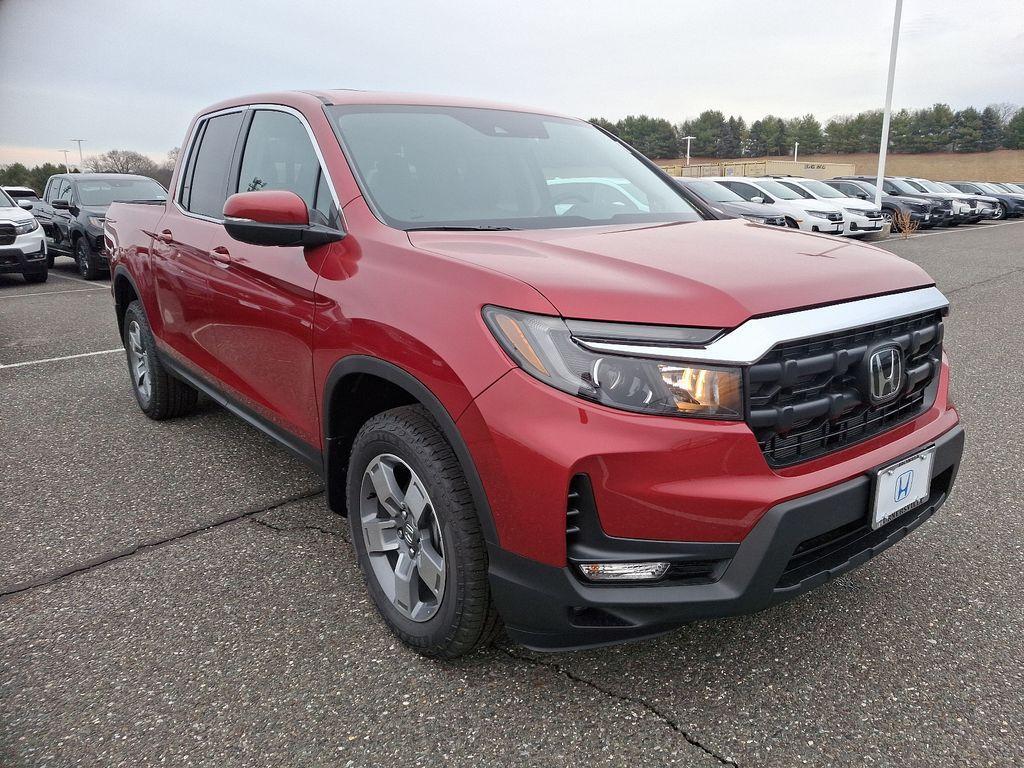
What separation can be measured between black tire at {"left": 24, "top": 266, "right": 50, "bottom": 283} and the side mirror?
11.5m

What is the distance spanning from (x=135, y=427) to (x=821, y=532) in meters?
4.16

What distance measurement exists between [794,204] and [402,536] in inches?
640

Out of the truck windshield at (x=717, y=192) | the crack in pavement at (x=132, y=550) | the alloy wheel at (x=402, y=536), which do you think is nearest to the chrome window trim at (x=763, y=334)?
the alloy wheel at (x=402, y=536)

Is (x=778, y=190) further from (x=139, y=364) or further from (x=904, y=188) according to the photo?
(x=139, y=364)

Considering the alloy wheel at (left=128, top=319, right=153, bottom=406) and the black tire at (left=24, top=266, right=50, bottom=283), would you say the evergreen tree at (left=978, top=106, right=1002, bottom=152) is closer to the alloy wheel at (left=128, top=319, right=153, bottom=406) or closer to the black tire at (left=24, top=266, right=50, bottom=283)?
the black tire at (left=24, top=266, right=50, bottom=283)

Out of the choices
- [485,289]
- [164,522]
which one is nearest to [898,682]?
[485,289]

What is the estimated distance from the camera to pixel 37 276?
1222 centimetres

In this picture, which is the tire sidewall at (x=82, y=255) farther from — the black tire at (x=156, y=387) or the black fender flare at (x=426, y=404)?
the black fender flare at (x=426, y=404)

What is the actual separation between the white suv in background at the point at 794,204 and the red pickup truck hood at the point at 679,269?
14585 millimetres

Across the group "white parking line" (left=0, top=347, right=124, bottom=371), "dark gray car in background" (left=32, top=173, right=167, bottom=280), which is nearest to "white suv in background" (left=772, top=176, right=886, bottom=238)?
"dark gray car in background" (left=32, top=173, right=167, bottom=280)

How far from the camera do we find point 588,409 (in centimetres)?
175

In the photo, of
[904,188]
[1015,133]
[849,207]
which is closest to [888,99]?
[904,188]

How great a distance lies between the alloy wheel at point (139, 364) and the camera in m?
4.61

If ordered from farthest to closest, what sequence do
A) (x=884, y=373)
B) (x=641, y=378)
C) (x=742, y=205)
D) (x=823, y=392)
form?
1. (x=742, y=205)
2. (x=884, y=373)
3. (x=823, y=392)
4. (x=641, y=378)
